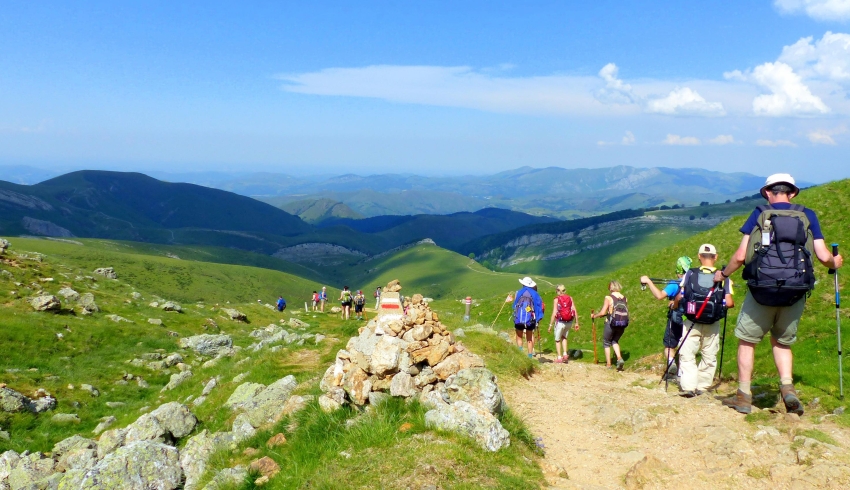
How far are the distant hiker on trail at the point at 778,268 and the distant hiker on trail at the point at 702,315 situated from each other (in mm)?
1183

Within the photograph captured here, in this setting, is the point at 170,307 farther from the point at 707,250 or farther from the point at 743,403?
the point at 743,403

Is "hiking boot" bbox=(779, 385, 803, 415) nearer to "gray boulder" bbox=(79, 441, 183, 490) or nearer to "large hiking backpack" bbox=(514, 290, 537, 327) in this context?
"large hiking backpack" bbox=(514, 290, 537, 327)

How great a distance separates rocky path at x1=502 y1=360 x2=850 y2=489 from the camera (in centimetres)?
859

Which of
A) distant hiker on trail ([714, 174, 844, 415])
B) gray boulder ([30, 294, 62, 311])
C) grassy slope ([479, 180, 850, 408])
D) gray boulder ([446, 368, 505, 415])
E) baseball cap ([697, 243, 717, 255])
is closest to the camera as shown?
distant hiker on trail ([714, 174, 844, 415])

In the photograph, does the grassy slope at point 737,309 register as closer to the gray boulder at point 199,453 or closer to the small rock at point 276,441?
the small rock at point 276,441

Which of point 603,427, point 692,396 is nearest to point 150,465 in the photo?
point 603,427

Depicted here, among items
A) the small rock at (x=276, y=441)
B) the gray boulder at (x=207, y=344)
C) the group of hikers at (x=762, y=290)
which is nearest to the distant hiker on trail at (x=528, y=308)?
the group of hikers at (x=762, y=290)

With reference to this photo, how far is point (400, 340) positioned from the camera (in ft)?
39.7

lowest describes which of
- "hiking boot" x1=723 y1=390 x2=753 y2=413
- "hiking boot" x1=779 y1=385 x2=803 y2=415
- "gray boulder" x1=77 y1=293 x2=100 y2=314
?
"gray boulder" x1=77 y1=293 x2=100 y2=314

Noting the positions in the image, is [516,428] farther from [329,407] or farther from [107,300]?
[107,300]

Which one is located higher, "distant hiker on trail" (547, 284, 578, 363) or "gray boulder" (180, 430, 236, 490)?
"distant hiker on trail" (547, 284, 578, 363)

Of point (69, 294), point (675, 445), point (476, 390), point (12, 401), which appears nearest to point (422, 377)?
point (476, 390)

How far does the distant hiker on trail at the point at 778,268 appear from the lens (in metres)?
9.69

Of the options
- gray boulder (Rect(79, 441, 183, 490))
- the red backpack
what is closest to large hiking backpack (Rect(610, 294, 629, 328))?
the red backpack
